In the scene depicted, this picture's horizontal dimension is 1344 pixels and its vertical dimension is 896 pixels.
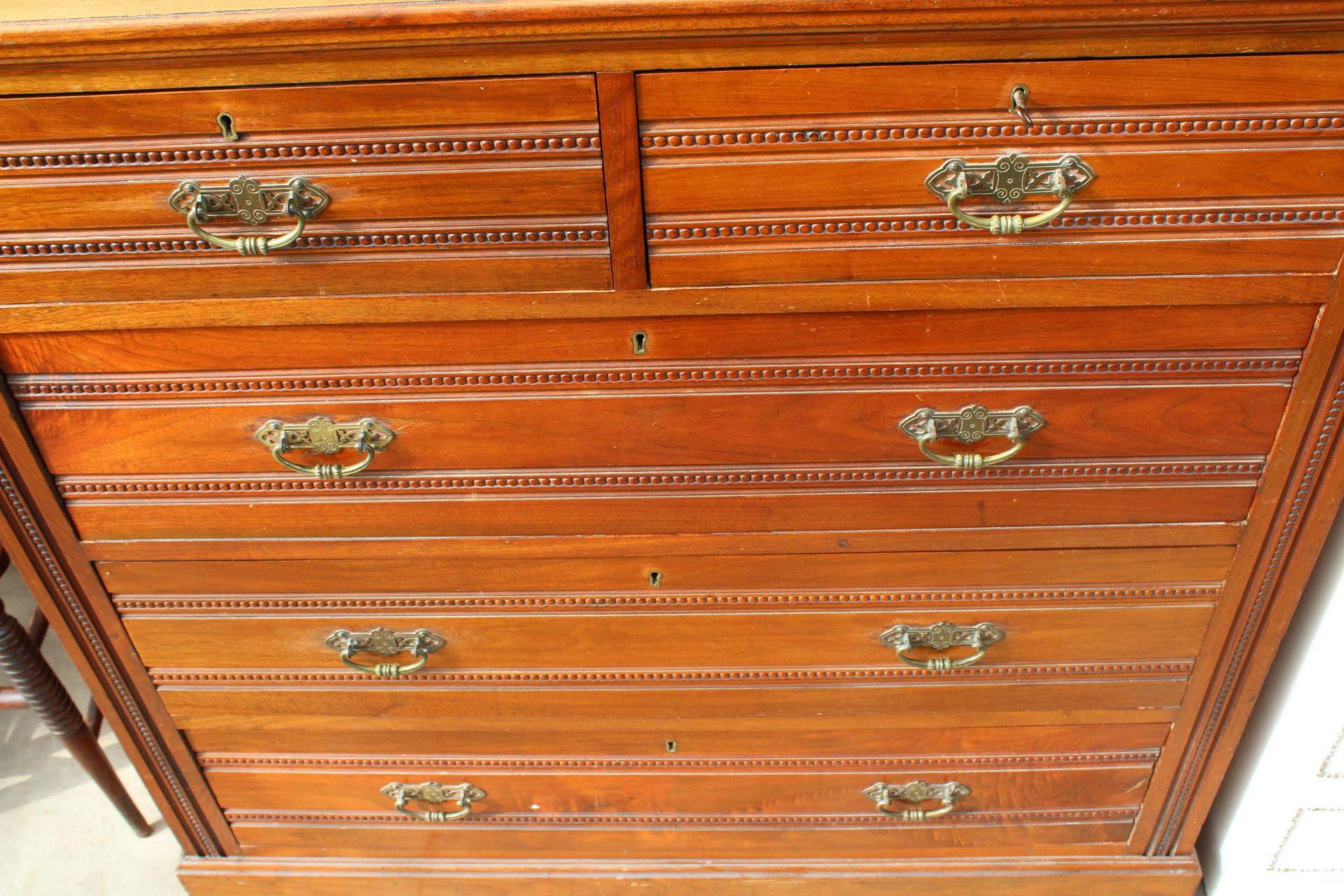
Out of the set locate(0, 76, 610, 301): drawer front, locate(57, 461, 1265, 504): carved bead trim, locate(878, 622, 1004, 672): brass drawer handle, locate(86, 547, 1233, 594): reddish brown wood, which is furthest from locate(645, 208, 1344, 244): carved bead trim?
locate(878, 622, 1004, 672): brass drawer handle

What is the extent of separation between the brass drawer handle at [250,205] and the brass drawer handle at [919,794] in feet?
3.17

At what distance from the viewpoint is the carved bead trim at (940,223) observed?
82 cm

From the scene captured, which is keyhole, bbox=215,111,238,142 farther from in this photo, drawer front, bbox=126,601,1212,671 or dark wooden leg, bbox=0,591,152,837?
dark wooden leg, bbox=0,591,152,837

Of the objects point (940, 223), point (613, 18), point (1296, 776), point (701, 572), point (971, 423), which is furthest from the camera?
point (1296, 776)

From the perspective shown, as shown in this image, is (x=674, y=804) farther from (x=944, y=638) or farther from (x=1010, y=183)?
(x=1010, y=183)

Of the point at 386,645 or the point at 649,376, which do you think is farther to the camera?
the point at 386,645

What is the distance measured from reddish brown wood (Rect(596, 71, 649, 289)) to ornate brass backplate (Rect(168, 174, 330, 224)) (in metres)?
0.24

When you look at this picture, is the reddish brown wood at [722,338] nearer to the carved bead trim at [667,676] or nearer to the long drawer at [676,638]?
the long drawer at [676,638]

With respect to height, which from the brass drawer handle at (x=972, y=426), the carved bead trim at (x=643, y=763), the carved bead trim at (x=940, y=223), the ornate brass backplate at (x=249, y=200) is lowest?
the carved bead trim at (x=643, y=763)

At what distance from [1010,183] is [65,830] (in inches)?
66.7

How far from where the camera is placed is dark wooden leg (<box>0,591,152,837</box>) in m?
→ 1.23

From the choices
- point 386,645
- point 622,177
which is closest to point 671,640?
point 386,645

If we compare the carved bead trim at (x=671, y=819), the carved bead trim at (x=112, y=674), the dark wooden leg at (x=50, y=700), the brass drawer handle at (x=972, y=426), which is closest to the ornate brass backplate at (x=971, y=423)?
the brass drawer handle at (x=972, y=426)

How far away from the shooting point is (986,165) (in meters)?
0.78
